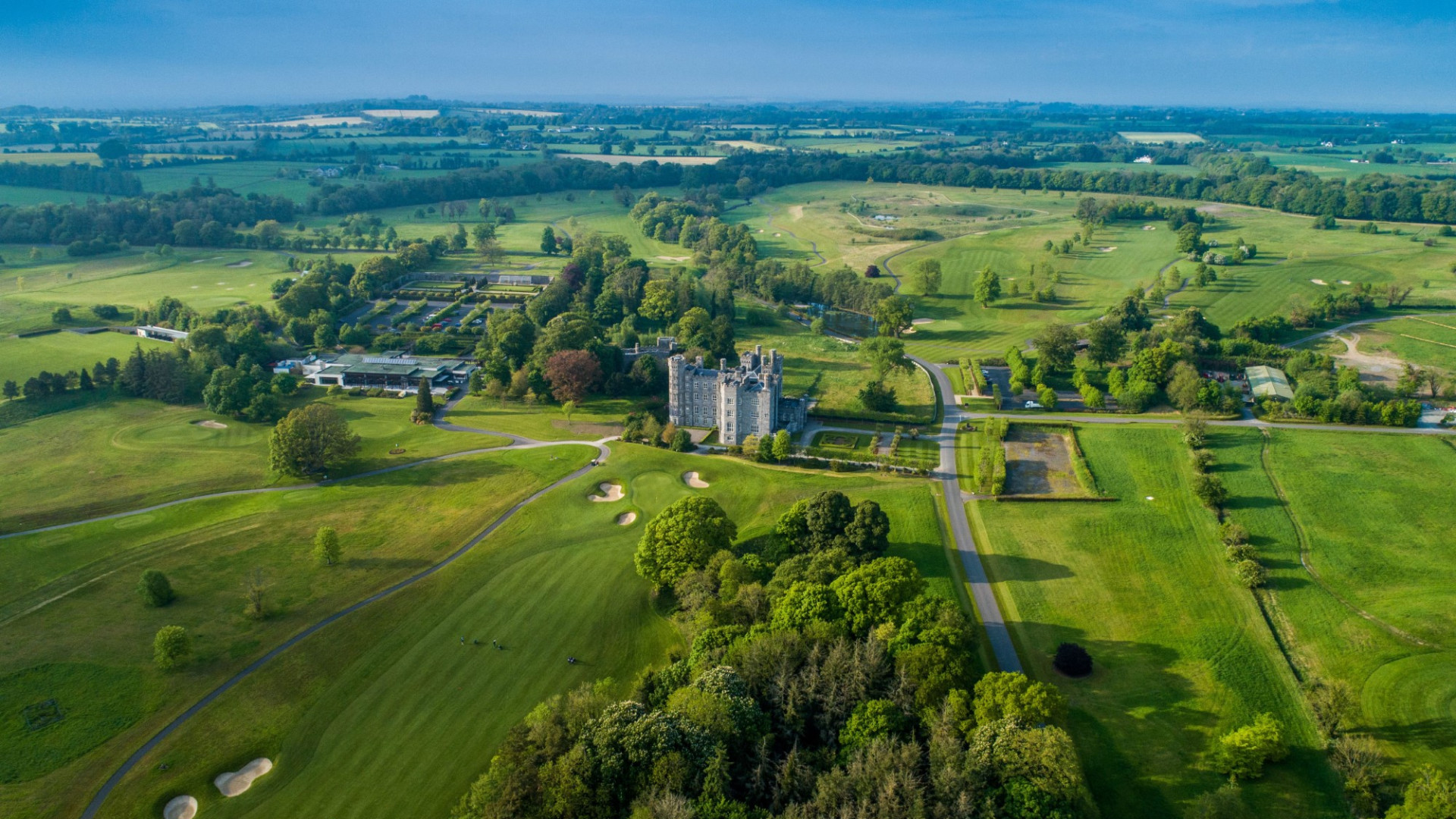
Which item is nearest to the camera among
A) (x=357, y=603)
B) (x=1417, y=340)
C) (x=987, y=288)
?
(x=357, y=603)

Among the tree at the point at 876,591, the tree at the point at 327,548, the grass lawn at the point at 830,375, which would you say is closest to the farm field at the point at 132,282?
the grass lawn at the point at 830,375

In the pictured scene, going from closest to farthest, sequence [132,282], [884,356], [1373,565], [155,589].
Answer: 1. [155,589]
2. [1373,565]
3. [884,356]
4. [132,282]

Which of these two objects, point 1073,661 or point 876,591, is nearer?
point 1073,661

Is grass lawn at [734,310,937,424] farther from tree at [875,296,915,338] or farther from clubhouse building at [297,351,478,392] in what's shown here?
clubhouse building at [297,351,478,392]

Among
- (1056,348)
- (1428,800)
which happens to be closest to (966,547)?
(1428,800)

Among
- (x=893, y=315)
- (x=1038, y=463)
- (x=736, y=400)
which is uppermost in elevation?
(x=893, y=315)

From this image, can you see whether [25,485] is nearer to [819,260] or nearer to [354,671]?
[354,671]

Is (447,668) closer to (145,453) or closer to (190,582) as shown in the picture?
(190,582)

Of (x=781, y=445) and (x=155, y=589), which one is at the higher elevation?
(x=781, y=445)
